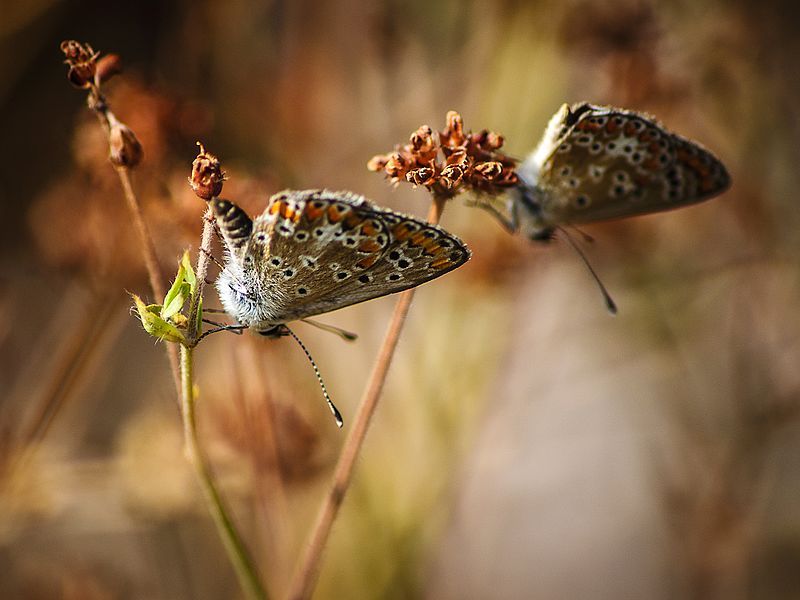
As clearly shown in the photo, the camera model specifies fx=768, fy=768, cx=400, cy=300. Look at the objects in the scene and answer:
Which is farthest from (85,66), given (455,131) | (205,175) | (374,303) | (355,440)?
(374,303)

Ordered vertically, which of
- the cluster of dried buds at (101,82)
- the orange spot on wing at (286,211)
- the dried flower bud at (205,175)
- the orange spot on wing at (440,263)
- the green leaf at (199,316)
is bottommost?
the orange spot on wing at (440,263)

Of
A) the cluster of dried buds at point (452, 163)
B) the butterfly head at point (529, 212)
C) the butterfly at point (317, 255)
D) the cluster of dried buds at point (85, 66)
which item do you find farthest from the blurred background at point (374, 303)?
the butterfly head at point (529, 212)

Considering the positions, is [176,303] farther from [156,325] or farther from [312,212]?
[312,212]

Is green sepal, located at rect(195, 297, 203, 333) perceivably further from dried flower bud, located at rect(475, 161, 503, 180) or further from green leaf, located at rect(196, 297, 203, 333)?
dried flower bud, located at rect(475, 161, 503, 180)

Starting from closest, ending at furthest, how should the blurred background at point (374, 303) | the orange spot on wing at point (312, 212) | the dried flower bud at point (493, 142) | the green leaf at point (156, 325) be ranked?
the green leaf at point (156, 325) → the orange spot on wing at point (312, 212) → the dried flower bud at point (493, 142) → the blurred background at point (374, 303)

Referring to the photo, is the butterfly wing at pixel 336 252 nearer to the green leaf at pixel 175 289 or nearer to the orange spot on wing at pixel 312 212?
the orange spot on wing at pixel 312 212
